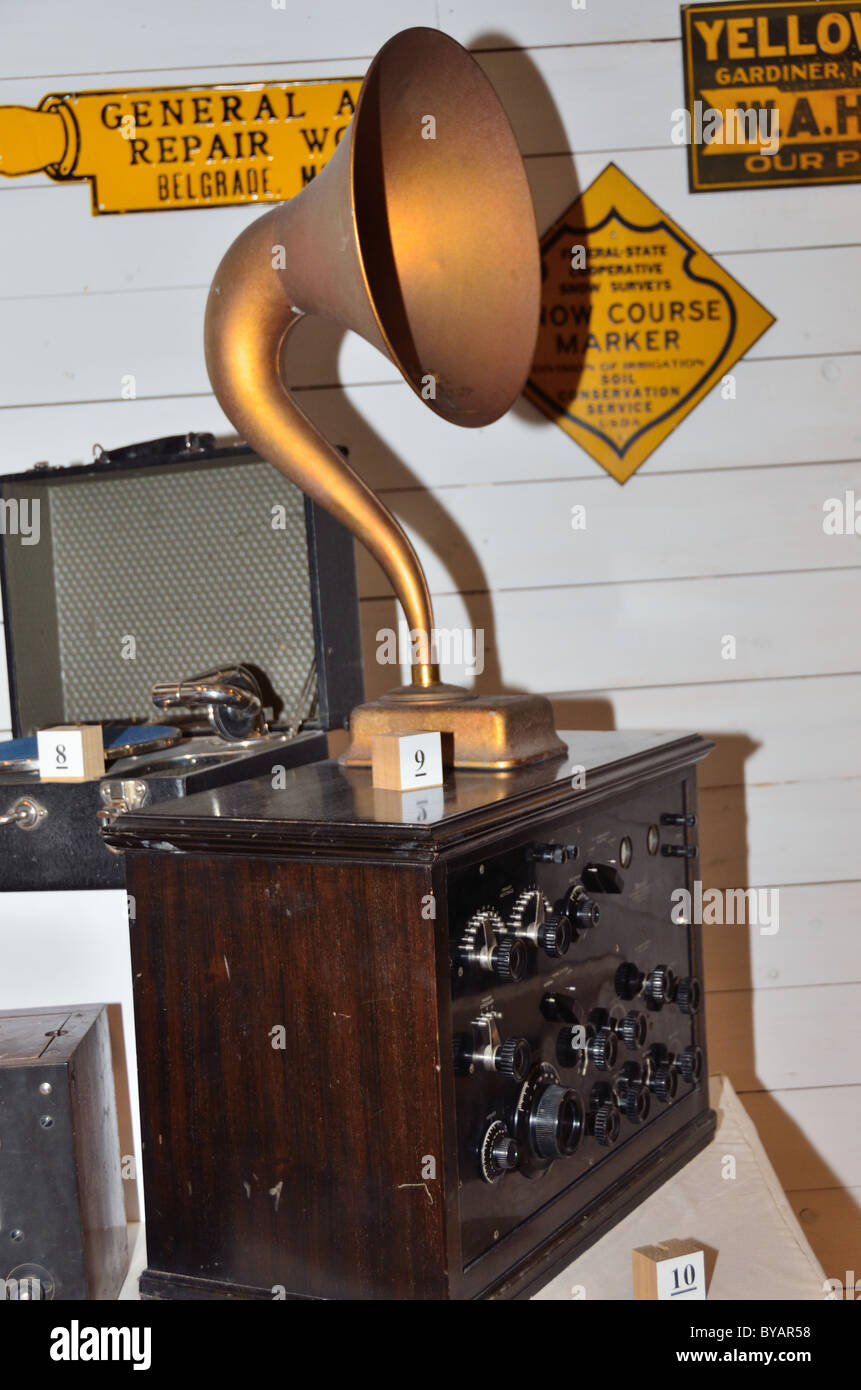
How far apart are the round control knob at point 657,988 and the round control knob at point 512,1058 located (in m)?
0.28

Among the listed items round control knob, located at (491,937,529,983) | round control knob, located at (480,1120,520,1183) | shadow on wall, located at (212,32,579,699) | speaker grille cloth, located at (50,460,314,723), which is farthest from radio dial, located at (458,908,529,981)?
shadow on wall, located at (212,32,579,699)

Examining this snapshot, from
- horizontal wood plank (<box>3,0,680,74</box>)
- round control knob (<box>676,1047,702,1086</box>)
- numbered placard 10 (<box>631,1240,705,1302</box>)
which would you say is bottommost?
→ numbered placard 10 (<box>631,1240,705,1302</box>)

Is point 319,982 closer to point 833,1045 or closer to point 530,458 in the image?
point 530,458

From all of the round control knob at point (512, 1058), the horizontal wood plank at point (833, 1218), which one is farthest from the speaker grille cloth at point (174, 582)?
the horizontal wood plank at point (833, 1218)

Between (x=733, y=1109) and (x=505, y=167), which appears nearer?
(x=505, y=167)

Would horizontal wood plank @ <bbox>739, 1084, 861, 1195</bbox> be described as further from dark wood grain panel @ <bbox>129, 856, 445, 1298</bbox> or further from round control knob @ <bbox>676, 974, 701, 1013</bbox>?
dark wood grain panel @ <bbox>129, 856, 445, 1298</bbox>

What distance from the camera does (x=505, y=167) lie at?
1.26 meters

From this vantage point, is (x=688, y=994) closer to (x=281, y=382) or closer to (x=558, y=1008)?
(x=558, y=1008)

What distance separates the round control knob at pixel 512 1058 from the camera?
3.02ft

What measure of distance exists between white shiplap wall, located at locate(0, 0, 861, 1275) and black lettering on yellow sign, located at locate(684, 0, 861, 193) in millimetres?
32

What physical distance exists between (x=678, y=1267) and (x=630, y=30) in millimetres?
1586

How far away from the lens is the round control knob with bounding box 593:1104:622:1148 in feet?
3.50

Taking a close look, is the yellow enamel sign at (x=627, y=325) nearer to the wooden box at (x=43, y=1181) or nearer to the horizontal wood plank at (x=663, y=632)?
the horizontal wood plank at (x=663, y=632)

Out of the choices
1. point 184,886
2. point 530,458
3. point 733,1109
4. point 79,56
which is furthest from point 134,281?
point 733,1109
